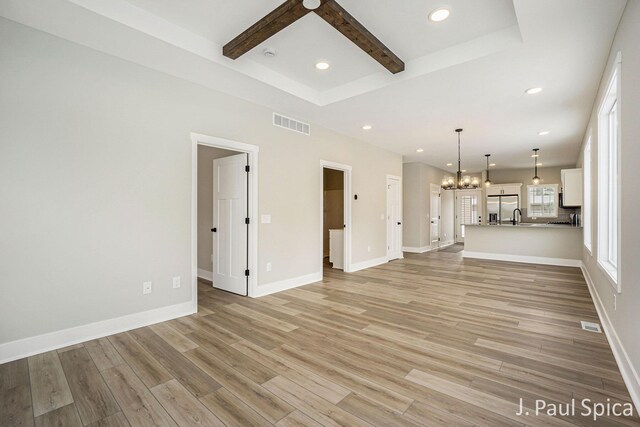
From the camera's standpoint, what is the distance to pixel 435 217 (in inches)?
413

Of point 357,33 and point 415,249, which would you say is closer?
point 357,33

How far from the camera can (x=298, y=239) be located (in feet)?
16.6

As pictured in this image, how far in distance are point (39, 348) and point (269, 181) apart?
3046mm

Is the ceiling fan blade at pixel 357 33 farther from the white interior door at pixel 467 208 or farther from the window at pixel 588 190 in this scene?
the white interior door at pixel 467 208

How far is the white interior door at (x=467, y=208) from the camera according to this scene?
1158 cm

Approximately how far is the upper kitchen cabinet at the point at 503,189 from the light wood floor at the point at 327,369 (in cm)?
766

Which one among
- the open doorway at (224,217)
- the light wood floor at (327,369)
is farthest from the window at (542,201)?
the open doorway at (224,217)

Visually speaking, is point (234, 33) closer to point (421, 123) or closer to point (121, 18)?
point (121, 18)

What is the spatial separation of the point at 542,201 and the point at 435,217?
143 inches

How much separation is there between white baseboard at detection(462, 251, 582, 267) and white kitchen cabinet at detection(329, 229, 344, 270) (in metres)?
4.01

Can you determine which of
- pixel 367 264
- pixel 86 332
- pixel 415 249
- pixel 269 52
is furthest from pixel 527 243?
pixel 86 332

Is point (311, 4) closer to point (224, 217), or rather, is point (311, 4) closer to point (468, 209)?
point (224, 217)

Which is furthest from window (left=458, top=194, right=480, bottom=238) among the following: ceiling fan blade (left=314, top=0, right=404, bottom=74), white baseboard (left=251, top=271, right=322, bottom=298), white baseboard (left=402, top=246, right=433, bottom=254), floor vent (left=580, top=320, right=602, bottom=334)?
ceiling fan blade (left=314, top=0, right=404, bottom=74)

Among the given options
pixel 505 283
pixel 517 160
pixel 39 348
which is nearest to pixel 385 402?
pixel 39 348
